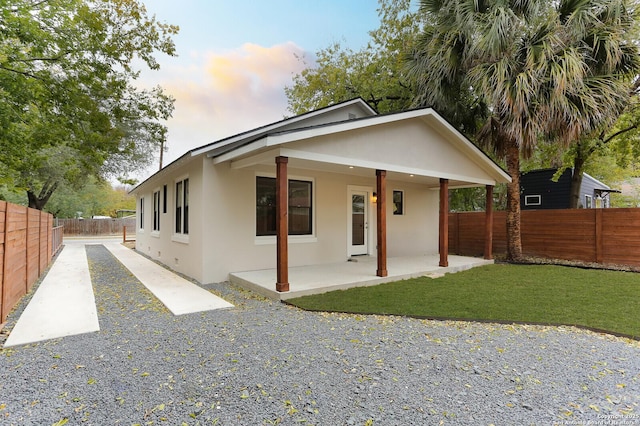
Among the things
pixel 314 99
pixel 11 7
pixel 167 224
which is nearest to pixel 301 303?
pixel 167 224

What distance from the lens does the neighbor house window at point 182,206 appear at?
8188 mm

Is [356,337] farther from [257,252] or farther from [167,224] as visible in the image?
[167,224]

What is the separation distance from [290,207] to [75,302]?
4.67m

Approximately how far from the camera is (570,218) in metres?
9.84

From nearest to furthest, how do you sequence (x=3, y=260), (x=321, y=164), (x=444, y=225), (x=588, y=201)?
(x=3, y=260) → (x=321, y=164) → (x=444, y=225) → (x=588, y=201)

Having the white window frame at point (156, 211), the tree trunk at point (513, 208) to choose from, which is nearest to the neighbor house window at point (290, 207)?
the white window frame at point (156, 211)

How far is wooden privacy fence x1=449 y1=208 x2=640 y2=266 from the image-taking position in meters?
8.74

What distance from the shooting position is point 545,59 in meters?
7.74

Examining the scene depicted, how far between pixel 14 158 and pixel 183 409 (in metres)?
8.48

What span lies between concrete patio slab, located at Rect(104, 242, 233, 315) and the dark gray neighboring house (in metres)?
15.2

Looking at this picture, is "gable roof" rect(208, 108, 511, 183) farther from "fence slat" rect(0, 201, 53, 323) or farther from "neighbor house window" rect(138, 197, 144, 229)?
"neighbor house window" rect(138, 197, 144, 229)

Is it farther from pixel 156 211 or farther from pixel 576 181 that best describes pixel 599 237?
pixel 156 211

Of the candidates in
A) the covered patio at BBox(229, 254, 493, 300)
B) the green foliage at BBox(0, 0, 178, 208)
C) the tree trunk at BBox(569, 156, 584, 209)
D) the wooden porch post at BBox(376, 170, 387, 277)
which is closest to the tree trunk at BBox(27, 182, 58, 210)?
the green foliage at BBox(0, 0, 178, 208)

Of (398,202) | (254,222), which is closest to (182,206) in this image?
(254,222)
